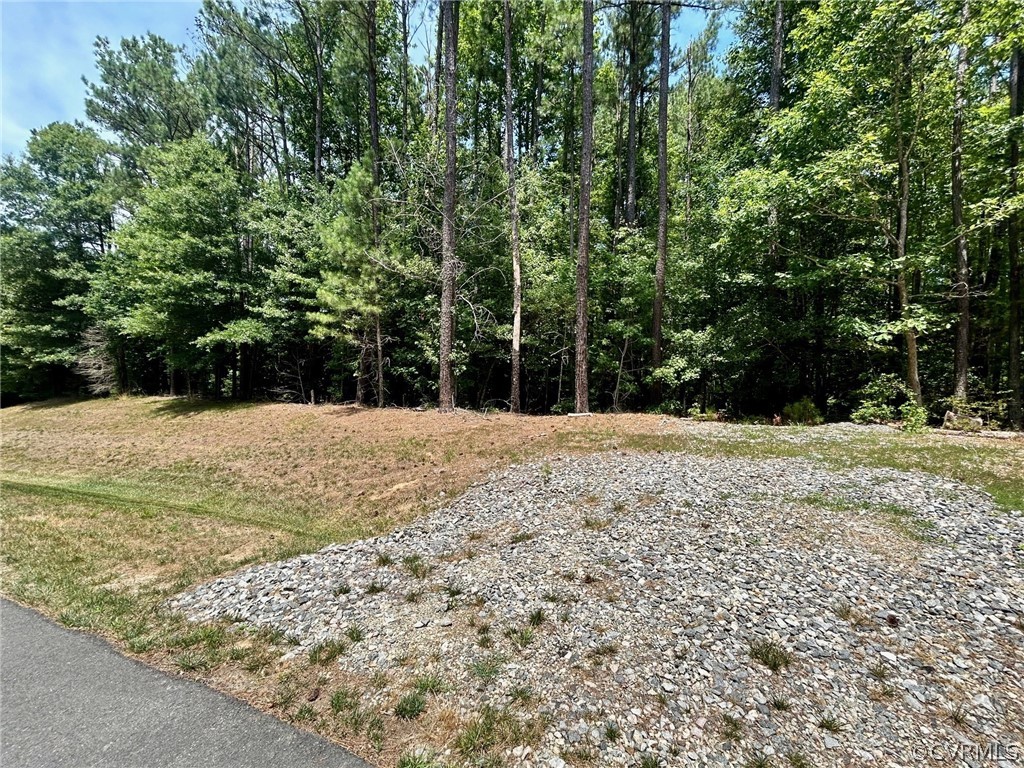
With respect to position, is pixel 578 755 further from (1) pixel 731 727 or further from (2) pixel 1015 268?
(2) pixel 1015 268

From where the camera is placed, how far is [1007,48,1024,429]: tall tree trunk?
991 centimetres

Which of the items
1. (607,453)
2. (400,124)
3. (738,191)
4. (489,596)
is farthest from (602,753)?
(400,124)

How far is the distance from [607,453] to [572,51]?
1684 cm

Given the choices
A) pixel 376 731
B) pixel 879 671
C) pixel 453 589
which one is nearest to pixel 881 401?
pixel 879 671

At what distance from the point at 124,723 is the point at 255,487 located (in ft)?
22.0

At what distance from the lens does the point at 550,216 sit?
16.1 m

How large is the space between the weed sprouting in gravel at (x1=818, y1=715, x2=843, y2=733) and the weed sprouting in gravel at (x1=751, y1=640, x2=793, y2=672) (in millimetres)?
399

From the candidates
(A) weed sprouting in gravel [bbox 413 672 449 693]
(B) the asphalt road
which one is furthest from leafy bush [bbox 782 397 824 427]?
(B) the asphalt road

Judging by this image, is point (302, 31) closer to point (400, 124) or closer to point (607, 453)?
point (400, 124)

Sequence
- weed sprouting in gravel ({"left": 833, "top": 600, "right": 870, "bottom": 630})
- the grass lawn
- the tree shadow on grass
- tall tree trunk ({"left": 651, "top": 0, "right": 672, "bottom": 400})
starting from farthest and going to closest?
the tree shadow on grass < tall tree trunk ({"left": 651, "top": 0, "right": 672, "bottom": 400}) < the grass lawn < weed sprouting in gravel ({"left": 833, "top": 600, "right": 870, "bottom": 630})

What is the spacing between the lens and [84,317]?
23.1 metres

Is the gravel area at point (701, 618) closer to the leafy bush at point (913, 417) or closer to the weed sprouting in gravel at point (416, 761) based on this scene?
the weed sprouting in gravel at point (416, 761)

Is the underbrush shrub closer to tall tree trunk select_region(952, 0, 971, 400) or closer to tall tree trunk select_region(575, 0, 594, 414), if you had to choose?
tall tree trunk select_region(952, 0, 971, 400)

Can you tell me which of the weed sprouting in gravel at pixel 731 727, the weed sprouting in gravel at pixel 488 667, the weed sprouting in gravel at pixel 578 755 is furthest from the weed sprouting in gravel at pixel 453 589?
the weed sprouting in gravel at pixel 731 727
